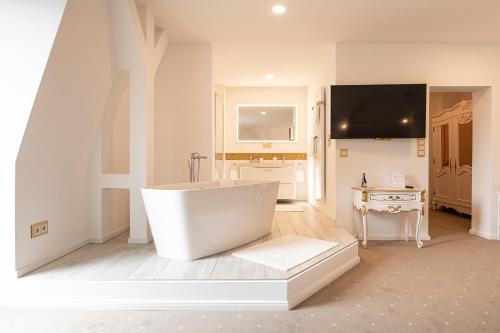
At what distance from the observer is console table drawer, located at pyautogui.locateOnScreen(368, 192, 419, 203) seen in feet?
11.7

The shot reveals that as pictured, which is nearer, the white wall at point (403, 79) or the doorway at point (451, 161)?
the white wall at point (403, 79)

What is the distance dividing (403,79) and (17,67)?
4.10 metres

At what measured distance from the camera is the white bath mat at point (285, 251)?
251cm

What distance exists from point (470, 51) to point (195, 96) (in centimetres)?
364

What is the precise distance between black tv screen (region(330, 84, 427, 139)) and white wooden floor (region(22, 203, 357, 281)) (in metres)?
1.50

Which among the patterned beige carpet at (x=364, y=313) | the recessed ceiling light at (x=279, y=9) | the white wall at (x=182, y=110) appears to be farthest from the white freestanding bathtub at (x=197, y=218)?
the recessed ceiling light at (x=279, y=9)

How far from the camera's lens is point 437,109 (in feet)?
21.2

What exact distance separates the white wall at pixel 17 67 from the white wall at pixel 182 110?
1883 mm

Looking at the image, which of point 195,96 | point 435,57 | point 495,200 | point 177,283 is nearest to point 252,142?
point 195,96

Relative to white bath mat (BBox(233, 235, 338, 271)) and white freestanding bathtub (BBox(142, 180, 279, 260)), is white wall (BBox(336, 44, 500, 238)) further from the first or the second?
white freestanding bathtub (BBox(142, 180, 279, 260))

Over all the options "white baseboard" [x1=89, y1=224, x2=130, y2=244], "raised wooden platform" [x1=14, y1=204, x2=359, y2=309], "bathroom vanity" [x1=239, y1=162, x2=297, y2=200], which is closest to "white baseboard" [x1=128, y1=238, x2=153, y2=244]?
"white baseboard" [x1=89, y1=224, x2=130, y2=244]

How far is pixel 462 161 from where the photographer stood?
215 inches

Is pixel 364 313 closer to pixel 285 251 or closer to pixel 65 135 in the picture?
pixel 285 251

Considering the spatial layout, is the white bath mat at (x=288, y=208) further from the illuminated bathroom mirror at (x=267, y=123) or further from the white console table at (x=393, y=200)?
the white console table at (x=393, y=200)
